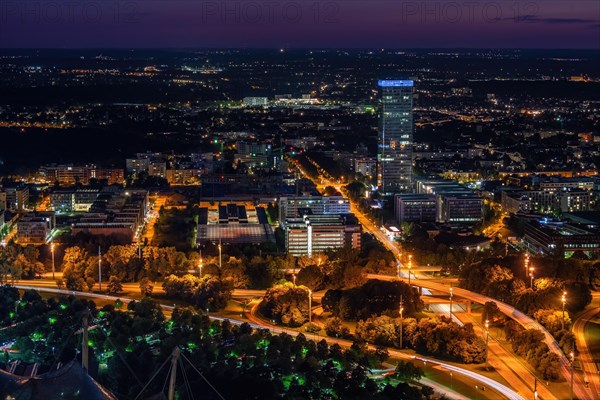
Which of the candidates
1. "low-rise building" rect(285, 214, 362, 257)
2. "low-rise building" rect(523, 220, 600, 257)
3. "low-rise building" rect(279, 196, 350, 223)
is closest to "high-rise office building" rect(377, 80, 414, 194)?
"low-rise building" rect(279, 196, 350, 223)

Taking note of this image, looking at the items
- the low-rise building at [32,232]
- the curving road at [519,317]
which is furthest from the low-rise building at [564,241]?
the low-rise building at [32,232]

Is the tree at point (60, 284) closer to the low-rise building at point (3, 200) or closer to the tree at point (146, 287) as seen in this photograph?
the tree at point (146, 287)

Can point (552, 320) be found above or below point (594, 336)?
above

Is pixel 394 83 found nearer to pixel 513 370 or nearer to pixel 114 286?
pixel 114 286

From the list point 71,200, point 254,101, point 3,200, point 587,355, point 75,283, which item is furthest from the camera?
point 254,101

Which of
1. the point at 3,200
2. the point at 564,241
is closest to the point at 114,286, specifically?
the point at 564,241

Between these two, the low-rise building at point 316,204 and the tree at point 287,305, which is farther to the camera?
the low-rise building at point 316,204
